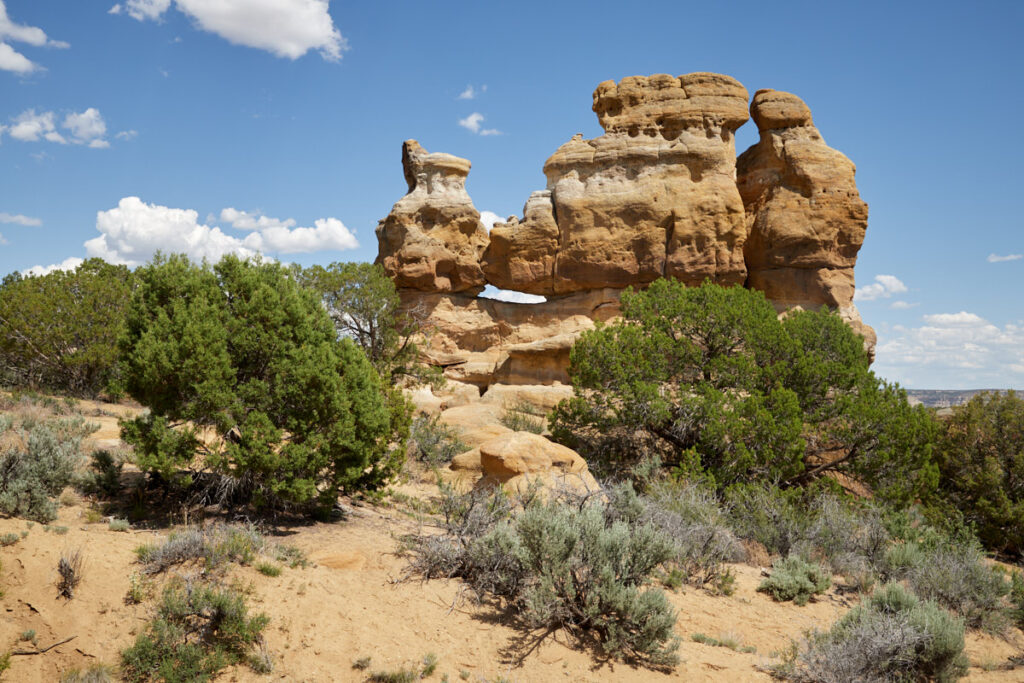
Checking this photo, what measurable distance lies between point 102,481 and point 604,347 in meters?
10.3

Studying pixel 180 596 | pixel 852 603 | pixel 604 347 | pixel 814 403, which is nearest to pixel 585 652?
pixel 180 596

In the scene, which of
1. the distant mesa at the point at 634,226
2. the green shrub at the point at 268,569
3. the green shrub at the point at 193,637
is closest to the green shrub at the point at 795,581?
the green shrub at the point at 268,569

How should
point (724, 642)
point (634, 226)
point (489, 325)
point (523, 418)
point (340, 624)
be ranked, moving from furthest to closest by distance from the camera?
A: point (489, 325) → point (634, 226) → point (523, 418) → point (724, 642) → point (340, 624)

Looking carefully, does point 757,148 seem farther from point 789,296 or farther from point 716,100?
point 789,296

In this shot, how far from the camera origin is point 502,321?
96.5 ft

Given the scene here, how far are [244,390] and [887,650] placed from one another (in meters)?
7.29

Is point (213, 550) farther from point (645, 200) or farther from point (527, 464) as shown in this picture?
point (645, 200)

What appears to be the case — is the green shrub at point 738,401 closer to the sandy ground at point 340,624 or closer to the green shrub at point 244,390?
the sandy ground at point 340,624

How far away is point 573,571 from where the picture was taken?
6.59 meters

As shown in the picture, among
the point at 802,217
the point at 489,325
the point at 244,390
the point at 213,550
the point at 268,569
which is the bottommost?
the point at 268,569

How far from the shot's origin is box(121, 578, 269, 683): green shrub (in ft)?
17.9

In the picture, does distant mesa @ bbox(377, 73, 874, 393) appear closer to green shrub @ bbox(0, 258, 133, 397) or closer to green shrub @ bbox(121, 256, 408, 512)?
green shrub @ bbox(0, 258, 133, 397)

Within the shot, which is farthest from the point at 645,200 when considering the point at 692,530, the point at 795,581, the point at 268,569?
the point at 268,569

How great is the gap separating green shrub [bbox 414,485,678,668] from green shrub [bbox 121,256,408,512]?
167 cm
